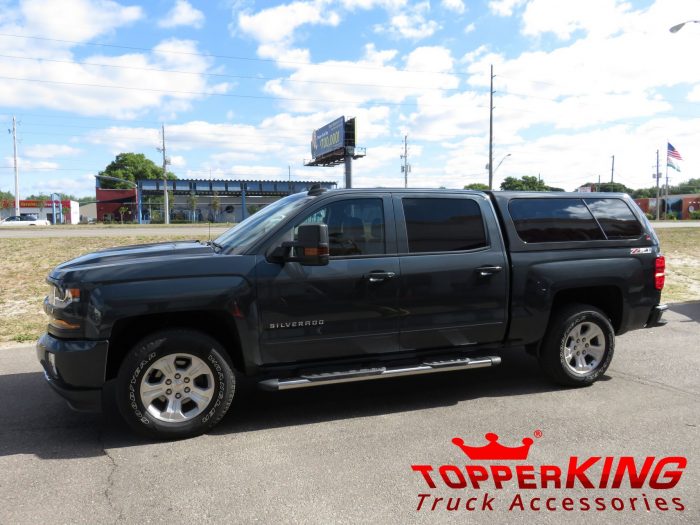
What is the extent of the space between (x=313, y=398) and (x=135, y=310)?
186 cm

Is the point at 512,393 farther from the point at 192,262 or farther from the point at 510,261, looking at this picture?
the point at 192,262

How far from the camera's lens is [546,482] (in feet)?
11.0

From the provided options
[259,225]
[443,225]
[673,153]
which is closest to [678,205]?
[673,153]

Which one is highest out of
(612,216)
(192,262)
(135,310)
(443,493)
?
(612,216)

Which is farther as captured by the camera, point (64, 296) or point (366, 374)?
point (366, 374)

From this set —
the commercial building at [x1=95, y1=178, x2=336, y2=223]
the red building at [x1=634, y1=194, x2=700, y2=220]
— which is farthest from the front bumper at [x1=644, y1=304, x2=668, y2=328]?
the red building at [x1=634, y1=194, x2=700, y2=220]

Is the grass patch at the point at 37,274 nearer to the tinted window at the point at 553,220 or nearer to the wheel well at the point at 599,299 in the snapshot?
the wheel well at the point at 599,299

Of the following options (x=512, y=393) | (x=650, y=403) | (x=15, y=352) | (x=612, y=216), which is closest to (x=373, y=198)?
(x=512, y=393)

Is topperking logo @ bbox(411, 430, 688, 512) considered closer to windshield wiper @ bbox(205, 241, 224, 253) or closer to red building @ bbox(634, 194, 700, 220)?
windshield wiper @ bbox(205, 241, 224, 253)

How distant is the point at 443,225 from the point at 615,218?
2.00 metres

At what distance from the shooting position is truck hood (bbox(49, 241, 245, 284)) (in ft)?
12.5

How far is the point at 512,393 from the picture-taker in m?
5.01

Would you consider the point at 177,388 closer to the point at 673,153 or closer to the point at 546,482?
the point at 546,482

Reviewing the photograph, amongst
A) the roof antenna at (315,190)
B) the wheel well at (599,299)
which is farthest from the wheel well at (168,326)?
the wheel well at (599,299)
